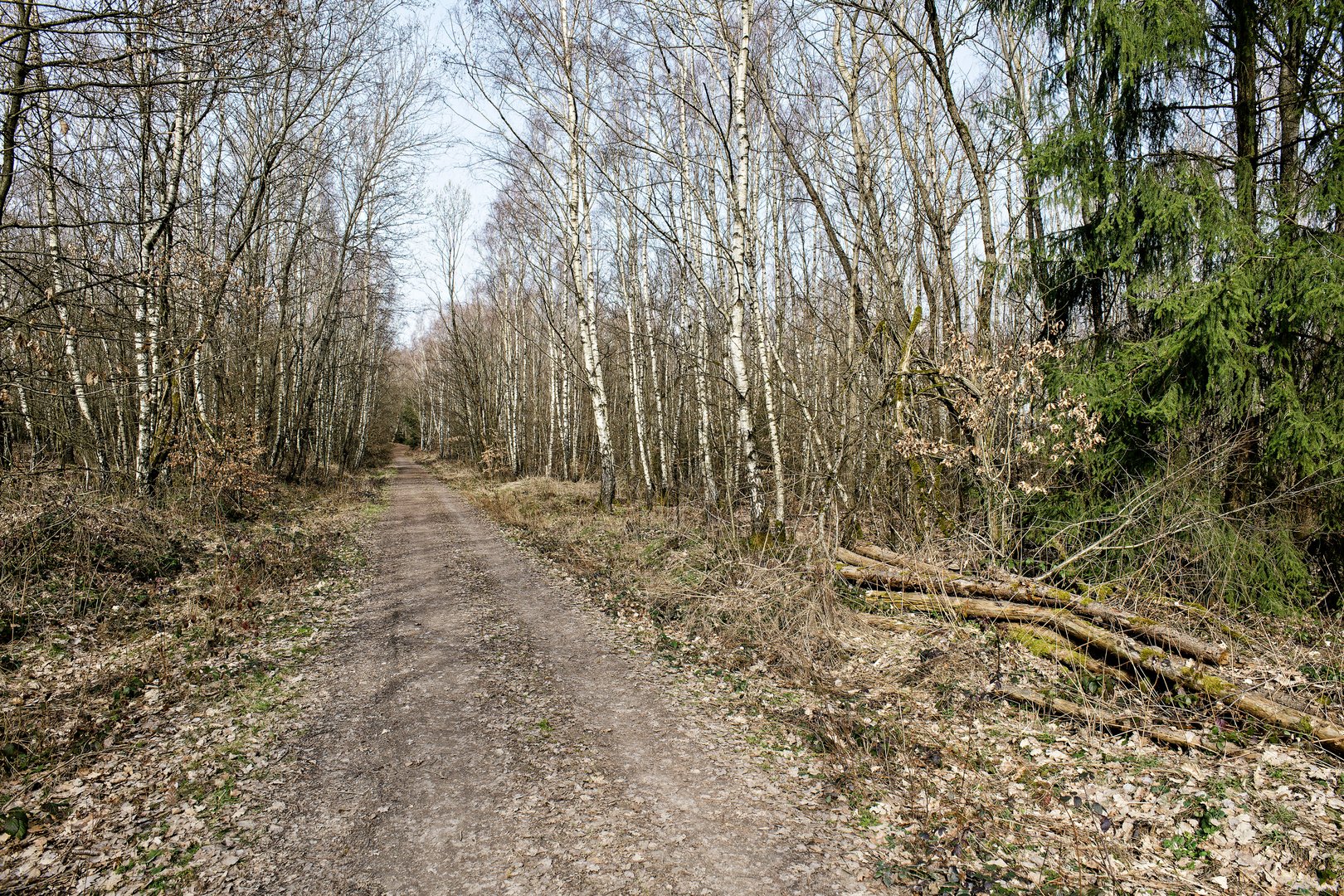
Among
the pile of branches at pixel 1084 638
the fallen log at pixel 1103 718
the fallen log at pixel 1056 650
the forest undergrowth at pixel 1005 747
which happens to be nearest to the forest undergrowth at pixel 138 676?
the forest undergrowth at pixel 1005 747

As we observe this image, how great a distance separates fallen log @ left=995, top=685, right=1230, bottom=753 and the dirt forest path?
85.6 inches

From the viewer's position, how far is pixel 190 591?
774 cm

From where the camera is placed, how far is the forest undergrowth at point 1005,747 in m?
3.35

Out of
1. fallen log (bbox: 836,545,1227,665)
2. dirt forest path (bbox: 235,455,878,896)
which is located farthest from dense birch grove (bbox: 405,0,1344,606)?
dirt forest path (bbox: 235,455,878,896)

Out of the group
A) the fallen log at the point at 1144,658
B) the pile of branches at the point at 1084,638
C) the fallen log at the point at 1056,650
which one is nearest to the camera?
the fallen log at the point at 1144,658

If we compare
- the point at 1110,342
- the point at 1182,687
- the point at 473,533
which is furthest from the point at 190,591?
the point at 1110,342

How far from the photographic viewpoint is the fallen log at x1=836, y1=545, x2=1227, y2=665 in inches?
196

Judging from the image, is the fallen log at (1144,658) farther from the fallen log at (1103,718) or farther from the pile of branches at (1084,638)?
the fallen log at (1103,718)

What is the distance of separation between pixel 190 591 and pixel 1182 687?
9.96 metres

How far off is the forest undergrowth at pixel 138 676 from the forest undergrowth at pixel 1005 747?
3569 millimetres

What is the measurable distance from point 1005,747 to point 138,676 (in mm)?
6958

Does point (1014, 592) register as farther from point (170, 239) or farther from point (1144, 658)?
point (170, 239)

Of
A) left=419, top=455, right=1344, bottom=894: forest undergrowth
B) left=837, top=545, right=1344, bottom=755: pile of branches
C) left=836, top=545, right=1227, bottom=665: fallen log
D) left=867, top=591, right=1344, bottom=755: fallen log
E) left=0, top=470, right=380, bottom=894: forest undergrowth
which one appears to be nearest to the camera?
left=419, top=455, right=1344, bottom=894: forest undergrowth

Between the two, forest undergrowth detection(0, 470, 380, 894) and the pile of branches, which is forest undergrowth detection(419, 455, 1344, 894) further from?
forest undergrowth detection(0, 470, 380, 894)
